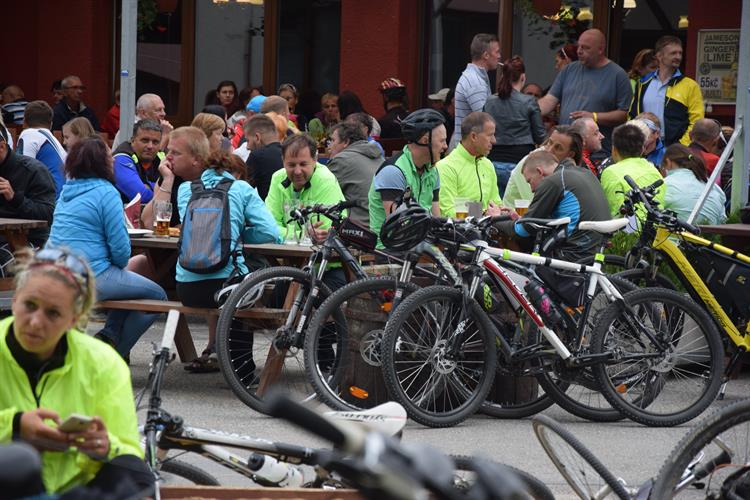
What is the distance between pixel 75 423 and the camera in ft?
12.2

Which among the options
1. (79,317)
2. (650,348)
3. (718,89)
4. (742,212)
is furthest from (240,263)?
(718,89)

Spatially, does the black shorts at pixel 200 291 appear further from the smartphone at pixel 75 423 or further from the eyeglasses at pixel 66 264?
the smartphone at pixel 75 423

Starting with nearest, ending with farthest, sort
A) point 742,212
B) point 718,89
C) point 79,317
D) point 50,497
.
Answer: point 50,497, point 79,317, point 742,212, point 718,89

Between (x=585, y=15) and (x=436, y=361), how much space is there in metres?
9.42

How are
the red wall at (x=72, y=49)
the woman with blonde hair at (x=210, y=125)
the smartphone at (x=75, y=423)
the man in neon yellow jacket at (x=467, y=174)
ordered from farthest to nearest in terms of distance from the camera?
the red wall at (x=72, y=49) < the woman with blonde hair at (x=210, y=125) < the man in neon yellow jacket at (x=467, y=174) < the smartphone at (x=75, y=423)

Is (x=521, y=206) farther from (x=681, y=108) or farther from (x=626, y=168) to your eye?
(x=681, y=108)

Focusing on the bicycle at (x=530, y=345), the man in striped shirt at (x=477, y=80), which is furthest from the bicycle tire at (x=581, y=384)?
the man in striped shirt at (x=477, y=80)

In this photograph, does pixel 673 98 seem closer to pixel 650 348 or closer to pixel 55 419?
pixel 650 348

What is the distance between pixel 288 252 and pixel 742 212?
3451 mm

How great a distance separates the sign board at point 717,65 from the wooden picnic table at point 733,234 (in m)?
5.22

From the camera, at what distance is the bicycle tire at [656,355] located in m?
7.93

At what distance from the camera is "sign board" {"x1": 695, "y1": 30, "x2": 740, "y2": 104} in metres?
14.8

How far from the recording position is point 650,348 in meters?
8.08

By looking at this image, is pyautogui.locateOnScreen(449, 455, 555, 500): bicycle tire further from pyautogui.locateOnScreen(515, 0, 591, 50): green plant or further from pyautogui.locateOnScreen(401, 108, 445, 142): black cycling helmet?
pyautogui.locateOnScreen(515, 0, 591, 50): green plant
